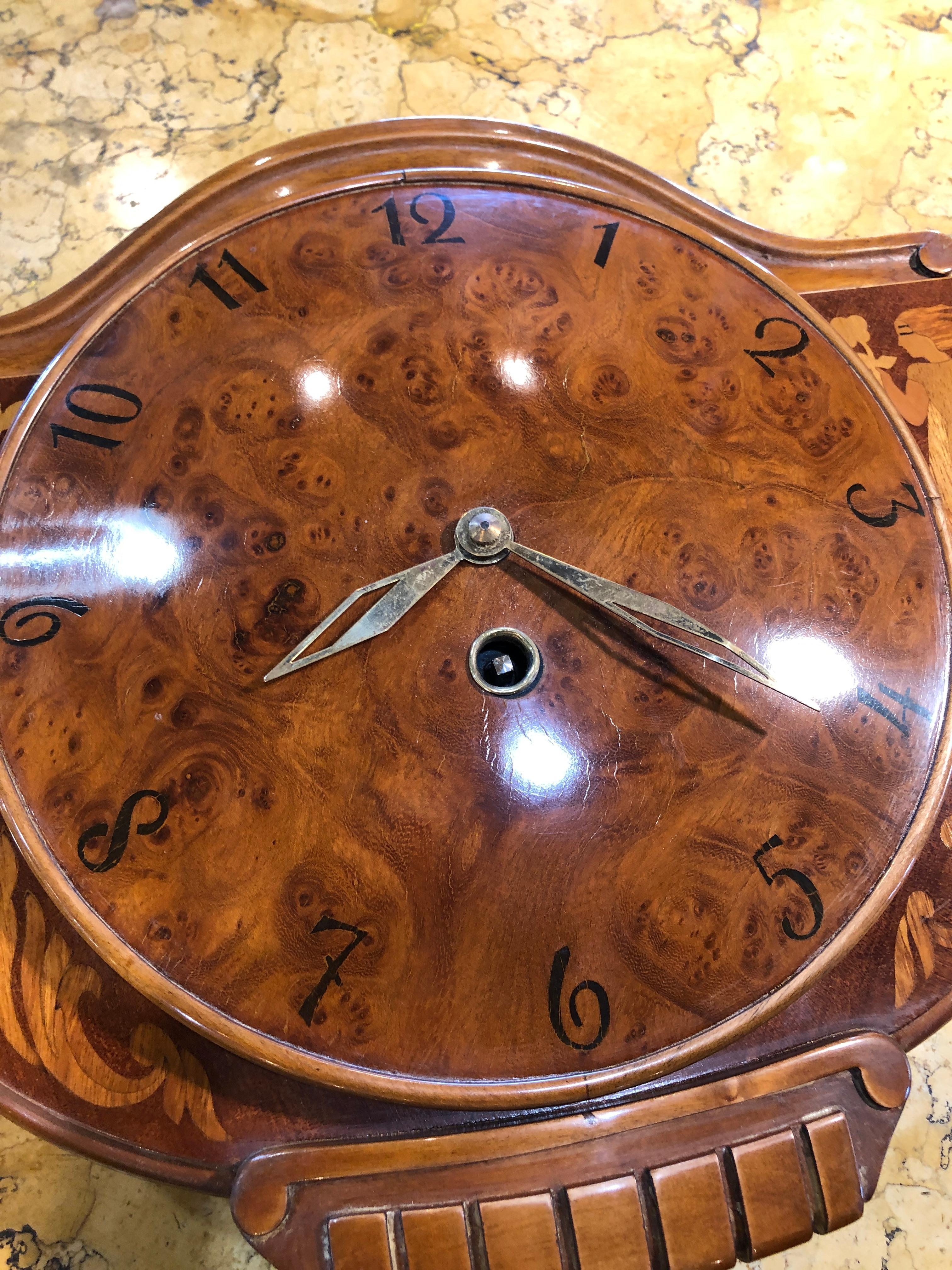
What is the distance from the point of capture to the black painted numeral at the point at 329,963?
0.86m

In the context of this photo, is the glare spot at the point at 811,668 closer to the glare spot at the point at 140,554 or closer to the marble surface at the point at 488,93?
the glare spot at the point at 140,554

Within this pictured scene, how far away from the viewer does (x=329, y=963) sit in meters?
0.87

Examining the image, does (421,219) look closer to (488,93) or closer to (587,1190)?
(488,93)

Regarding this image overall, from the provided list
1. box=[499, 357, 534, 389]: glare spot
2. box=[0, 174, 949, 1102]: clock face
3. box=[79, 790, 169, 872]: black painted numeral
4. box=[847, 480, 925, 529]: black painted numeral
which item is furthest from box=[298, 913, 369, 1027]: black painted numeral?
box=[847, 480, 925, 529]: black painted numeral

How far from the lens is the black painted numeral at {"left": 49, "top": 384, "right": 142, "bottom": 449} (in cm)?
101

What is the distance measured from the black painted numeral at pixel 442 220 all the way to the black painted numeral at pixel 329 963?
0.78 meters

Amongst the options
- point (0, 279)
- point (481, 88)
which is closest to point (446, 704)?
point (0, 279)

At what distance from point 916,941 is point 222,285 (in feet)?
3.68

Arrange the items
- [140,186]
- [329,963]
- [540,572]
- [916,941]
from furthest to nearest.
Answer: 1. [140,186]
2. [916,941]
3. [540,572]
4. [329,963]

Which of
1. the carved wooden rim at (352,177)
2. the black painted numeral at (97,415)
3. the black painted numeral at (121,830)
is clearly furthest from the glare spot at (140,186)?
the black painted numeral at (121,830)

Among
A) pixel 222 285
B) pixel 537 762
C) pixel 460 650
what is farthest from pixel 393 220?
pixel 537 762

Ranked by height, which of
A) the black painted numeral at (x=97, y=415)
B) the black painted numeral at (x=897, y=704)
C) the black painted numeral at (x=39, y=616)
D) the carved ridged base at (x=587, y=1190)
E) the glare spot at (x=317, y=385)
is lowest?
the carved ridged base at (x=587, y=1190)

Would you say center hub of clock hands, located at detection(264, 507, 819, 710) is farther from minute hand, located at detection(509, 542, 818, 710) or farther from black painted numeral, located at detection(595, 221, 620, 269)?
black painted numeral, located at detection(595, 221, 620, 269)

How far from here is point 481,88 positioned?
1830 millimetres
